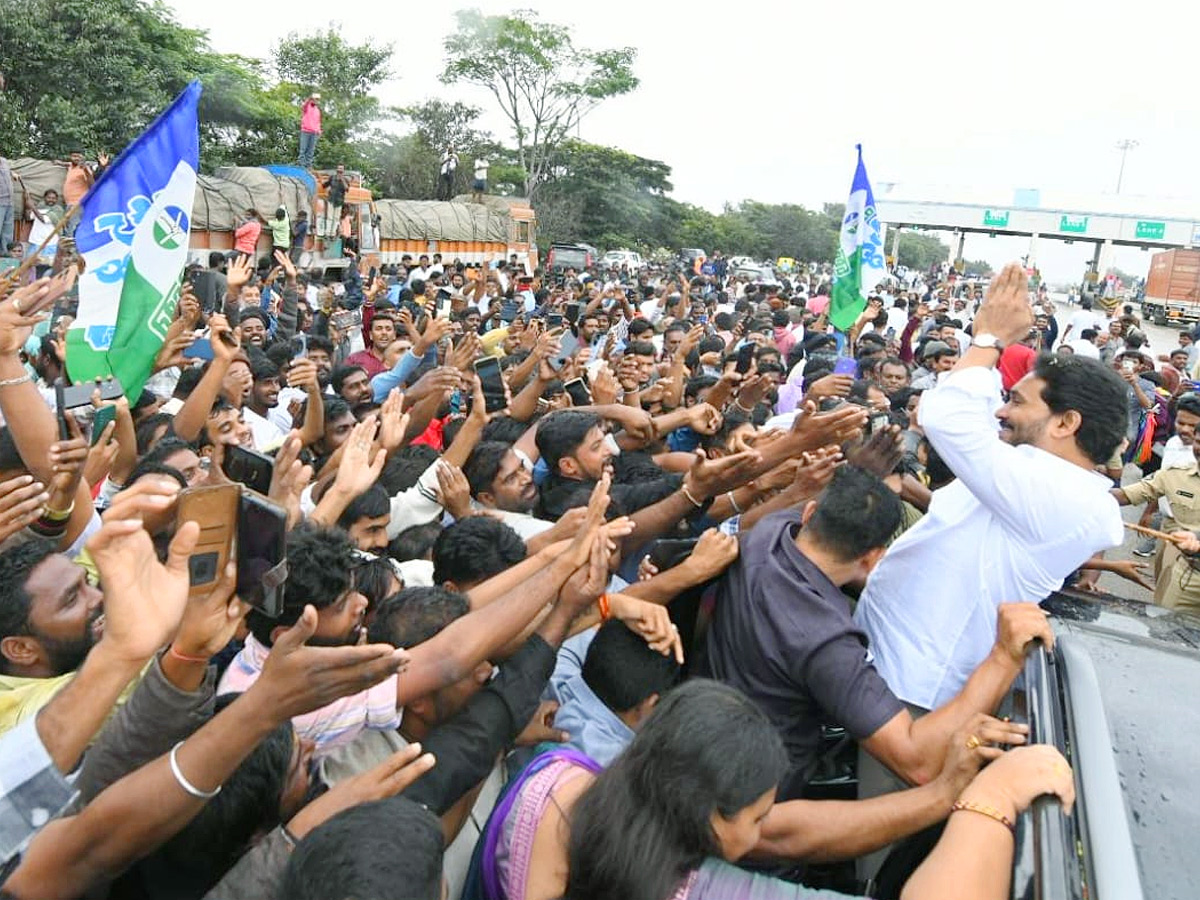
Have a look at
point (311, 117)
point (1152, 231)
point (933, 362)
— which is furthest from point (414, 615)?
point (1152, 231)

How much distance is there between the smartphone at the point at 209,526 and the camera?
162 centimetres

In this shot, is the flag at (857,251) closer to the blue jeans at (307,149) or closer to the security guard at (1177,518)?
the security guard at (1177,518)

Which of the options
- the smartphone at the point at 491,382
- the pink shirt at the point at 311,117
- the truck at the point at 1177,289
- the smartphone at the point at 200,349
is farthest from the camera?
the truck at the point at 1177,289

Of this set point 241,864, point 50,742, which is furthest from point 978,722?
point 50,742

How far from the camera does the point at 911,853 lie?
194 centimetres

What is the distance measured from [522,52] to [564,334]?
3300cm

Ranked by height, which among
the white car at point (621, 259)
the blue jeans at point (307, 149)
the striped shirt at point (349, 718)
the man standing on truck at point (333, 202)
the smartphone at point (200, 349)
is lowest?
the striped shirt at point (349, 718)

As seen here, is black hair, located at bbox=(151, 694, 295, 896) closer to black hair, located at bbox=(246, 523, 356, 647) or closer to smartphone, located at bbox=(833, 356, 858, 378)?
black hair, located at bbox=(246, 523, 356, 647)

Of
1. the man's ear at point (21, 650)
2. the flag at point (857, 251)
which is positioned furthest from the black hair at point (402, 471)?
the flag at point (857, 251)

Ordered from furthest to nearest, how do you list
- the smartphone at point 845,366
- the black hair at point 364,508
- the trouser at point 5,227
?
1. the trouser at point 5,227
2. the smartphone at point 845,366
3. the black hair at point 364,508

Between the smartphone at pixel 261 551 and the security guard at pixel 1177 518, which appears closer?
the smartphone at pixel 261 551

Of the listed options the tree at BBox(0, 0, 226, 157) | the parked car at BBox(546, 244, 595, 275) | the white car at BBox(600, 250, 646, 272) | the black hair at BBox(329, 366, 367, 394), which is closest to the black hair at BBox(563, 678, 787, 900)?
the black hair at BBox(329, 366, 367, 394)

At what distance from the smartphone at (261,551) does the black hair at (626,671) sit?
0.87 m

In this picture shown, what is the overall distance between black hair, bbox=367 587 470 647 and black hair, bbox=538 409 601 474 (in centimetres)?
156
